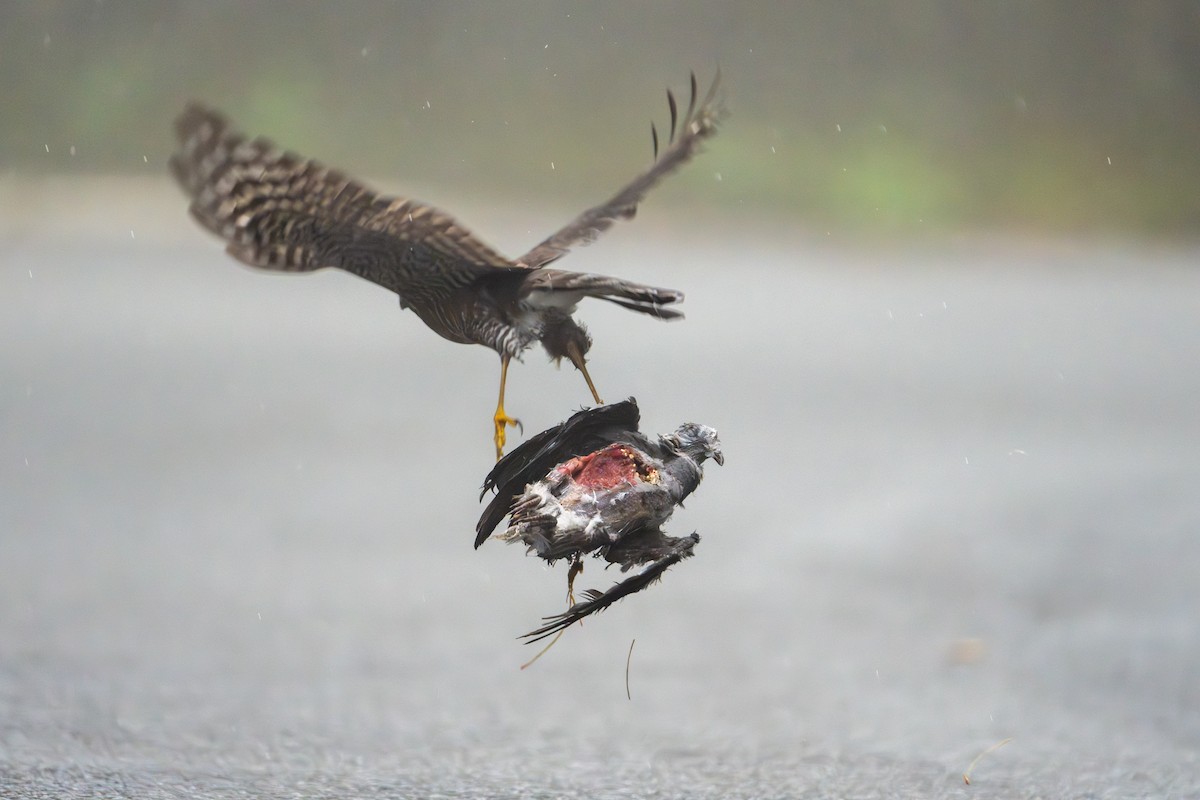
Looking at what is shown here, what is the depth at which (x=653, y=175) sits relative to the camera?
2.64 meters

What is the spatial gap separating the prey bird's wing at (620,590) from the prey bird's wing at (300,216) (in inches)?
23.7

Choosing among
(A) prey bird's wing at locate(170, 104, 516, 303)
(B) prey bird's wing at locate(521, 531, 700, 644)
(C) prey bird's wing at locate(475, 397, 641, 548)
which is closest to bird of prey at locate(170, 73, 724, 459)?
(A) prey bird's wing at locate(170, 104, 516, 303)

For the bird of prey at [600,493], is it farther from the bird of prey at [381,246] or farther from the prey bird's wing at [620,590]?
the bird of prey at [381,246]

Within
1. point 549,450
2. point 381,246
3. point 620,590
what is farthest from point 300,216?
point 620,590

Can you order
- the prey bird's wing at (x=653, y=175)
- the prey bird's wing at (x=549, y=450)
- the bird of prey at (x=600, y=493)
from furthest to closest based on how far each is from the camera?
the prey bird's wing at (x=653, y=175), the prey bird's wing at (x=549, y=450), the bird of prey at (x=600, y=493)

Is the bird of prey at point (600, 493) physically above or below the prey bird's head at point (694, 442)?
below

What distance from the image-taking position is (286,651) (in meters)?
4.18

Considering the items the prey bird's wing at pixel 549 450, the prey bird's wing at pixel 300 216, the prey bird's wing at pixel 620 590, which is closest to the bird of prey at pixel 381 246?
the prey bird's wing at pixel 300 216

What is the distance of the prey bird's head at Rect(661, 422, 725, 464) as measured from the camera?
80.1 inches

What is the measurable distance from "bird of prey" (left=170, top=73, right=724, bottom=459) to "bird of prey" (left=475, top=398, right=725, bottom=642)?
21 centimetres

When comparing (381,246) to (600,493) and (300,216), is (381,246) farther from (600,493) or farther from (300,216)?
(600,493)

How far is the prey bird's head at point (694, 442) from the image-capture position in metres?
2.04

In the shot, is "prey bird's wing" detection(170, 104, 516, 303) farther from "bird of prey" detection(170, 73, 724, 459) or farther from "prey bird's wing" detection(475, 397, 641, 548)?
"prey bird's wing" detection(475, 397, 641, 548)

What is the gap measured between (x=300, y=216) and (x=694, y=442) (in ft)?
2.40
